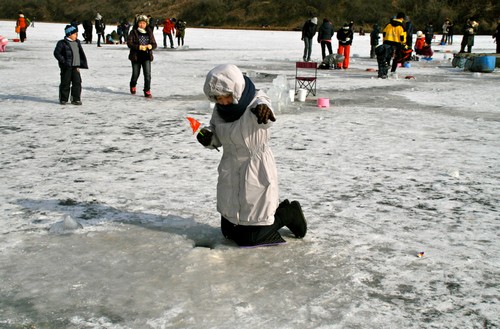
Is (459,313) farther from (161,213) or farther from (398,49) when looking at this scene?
(398,49)

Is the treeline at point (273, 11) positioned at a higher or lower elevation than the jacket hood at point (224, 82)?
higher

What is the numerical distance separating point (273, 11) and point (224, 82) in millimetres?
→ 87413

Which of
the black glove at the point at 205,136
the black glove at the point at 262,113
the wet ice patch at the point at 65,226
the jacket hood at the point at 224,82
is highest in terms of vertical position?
the jacket hood at the point at 224,82

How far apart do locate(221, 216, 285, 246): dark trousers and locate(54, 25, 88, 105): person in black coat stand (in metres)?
6.92

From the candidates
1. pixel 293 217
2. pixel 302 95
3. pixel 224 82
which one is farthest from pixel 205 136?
pixel 302 95

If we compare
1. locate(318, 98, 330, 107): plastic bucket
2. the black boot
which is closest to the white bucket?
locate(318, 98, 330, 107): plastic bucket

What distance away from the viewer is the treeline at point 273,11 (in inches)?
2869

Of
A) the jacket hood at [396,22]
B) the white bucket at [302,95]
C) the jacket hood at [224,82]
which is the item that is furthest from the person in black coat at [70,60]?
the jacket hood at [396,22]

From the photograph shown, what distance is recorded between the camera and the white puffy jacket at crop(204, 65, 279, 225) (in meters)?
3.73

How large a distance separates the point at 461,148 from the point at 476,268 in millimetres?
3902

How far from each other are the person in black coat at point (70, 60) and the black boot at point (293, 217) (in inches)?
275

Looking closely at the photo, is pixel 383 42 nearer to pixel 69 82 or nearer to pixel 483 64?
pixel 483 64

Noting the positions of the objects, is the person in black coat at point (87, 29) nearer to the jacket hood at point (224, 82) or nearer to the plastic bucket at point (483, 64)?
the plastic bucket at point (483, 64)

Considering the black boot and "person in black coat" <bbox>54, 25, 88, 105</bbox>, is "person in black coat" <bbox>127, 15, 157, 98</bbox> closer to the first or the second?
"person in black coat" <bbox>54, 25, 88, 105</bbox>
